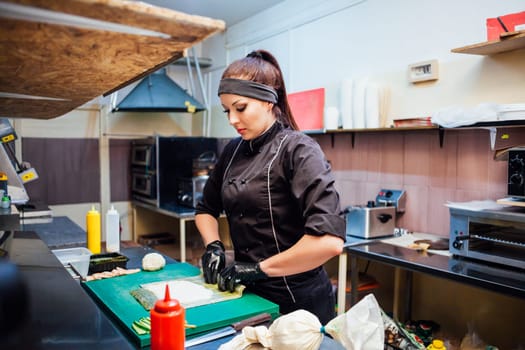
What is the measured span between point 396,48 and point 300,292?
6.92 ft

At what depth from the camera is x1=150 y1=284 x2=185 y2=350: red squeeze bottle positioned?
32.4 inches

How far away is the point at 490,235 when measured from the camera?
2.25 meters

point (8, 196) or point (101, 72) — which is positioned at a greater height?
point (101, 72)

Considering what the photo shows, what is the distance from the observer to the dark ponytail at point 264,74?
1559 mm

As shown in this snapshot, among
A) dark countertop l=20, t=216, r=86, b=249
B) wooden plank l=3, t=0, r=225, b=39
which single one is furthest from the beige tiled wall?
wooden plank l=3, t=0, r=225, b=39

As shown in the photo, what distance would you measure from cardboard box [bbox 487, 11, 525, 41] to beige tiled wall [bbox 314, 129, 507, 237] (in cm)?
55

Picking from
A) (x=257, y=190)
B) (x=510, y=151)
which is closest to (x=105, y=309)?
(x=257, y=190)

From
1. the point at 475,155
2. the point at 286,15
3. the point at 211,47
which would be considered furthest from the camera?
the point at 211,47

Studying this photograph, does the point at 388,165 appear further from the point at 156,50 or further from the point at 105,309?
the point at 156,50

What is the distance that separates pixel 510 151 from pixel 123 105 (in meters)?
3.50

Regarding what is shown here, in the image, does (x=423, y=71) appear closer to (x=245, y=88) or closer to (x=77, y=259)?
(x=245, y=88)

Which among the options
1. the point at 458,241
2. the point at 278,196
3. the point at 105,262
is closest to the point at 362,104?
the point at 458,241

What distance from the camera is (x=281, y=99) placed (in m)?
1.69

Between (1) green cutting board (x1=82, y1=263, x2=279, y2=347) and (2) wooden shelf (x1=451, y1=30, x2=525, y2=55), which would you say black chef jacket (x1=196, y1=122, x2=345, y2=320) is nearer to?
(1) green cutting board (x1=82, y1=263, x2=279, y2=347)
